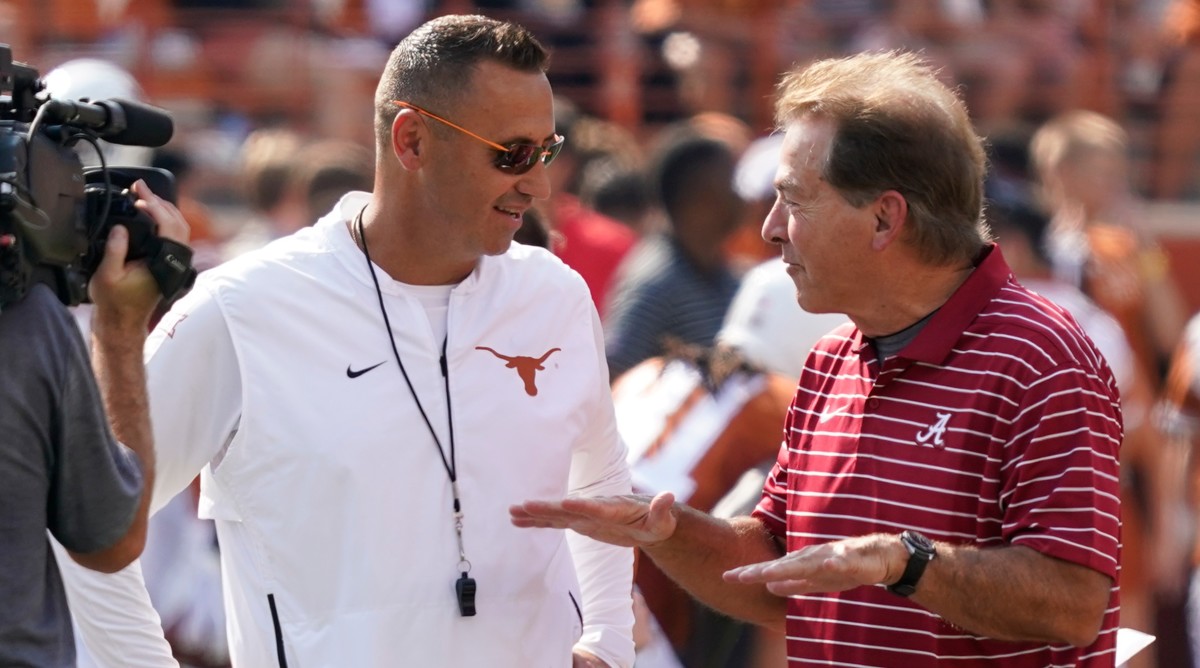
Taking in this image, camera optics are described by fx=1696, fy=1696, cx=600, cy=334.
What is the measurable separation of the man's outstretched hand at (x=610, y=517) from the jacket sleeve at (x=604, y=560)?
0.35m

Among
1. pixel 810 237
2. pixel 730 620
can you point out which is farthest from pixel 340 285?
pixel 730 620

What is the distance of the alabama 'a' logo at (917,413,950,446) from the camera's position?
283 cm

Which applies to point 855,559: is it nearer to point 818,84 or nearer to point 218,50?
point 818,84

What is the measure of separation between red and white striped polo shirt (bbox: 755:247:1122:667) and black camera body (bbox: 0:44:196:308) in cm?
119

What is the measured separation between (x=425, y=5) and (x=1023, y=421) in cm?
926

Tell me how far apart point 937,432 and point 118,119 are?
1.47 metres

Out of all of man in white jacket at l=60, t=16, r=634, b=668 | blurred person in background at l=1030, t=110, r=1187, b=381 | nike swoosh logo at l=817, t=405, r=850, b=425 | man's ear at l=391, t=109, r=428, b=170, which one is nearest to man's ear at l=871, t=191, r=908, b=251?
nike swoosh logo at l=817, t=405, r=850, b=425

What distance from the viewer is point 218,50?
37.9ft

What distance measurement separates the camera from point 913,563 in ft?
8.57

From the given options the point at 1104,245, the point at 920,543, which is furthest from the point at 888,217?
the point at 1104,245

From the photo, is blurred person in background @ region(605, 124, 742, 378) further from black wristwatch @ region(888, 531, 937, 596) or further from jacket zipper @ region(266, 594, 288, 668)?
black wristwatch @ region(888, 531, 937, 596)

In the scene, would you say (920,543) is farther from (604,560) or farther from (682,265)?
(682,265)

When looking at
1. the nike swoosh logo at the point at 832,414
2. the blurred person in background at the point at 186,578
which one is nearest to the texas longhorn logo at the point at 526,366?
the nike swoosh logo at the point at 832,414

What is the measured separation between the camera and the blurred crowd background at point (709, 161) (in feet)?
17.4
